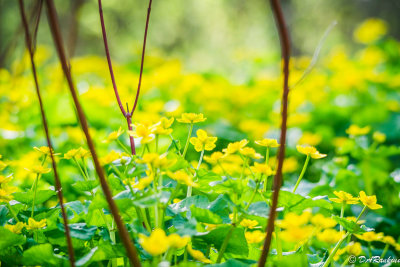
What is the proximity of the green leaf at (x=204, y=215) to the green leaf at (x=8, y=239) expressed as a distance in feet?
1.07

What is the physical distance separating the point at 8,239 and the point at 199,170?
384 mm

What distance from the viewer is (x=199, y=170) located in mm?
800

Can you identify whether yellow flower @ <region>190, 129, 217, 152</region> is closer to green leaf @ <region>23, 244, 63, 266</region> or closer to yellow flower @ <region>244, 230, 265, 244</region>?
yellow flower @ <region>244, 230, 265, 244</region>

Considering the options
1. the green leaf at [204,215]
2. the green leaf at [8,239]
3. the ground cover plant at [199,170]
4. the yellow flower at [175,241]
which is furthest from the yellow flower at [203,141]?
the green leaf at [8,239]

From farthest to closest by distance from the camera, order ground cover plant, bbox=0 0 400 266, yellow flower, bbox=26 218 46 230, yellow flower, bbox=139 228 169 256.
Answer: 1. yellow flower, bbox=26 218 46 230
2. ground cover plant, bbox=0 0 400 266
3. yellow flower, bbox=139 228 169 256

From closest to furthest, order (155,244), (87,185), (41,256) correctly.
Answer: (155,244) < (41,256) < (87,185)

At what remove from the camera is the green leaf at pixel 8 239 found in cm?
69

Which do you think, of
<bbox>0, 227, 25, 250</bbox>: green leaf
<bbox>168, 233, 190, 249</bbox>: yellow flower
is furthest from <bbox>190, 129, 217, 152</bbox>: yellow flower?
<bbox>0, 227, 25, 250</bbox>: green leaf

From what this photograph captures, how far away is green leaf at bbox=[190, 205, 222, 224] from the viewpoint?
28.3 inches

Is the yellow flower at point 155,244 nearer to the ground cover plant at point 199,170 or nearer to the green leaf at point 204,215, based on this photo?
the ground cover plant at point 199,170

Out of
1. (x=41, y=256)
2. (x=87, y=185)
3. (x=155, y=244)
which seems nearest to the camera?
(x=155, y=244)

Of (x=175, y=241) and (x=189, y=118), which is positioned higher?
(x=189, y=118)

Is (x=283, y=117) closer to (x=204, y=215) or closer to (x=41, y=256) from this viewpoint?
(x=204, y=215)

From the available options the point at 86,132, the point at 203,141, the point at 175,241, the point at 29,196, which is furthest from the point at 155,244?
the point at 29,196
